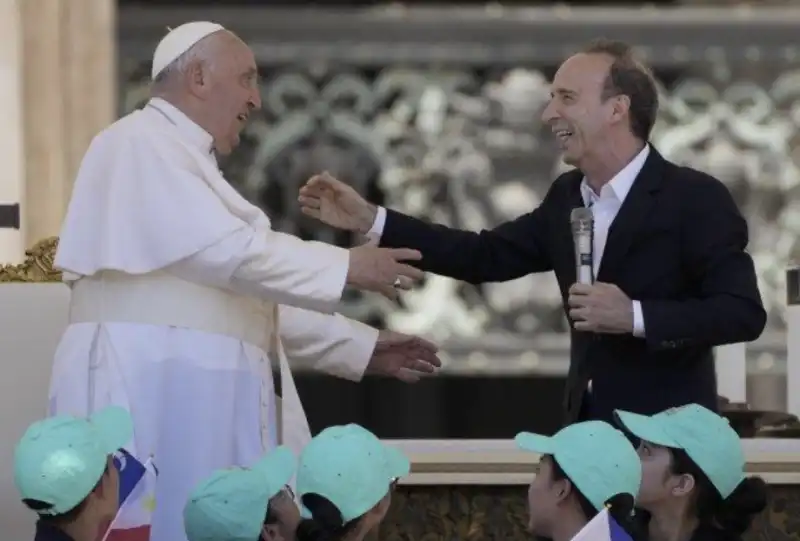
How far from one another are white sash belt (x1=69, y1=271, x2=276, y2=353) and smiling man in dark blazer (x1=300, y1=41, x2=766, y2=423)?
2.63 feet

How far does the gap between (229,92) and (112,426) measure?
3.40 ft

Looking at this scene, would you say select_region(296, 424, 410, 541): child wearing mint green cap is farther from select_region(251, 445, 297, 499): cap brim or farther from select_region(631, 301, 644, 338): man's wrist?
select_region(631, 301, 644, 338): man's wrist

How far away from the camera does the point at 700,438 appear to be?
4090 millimetres

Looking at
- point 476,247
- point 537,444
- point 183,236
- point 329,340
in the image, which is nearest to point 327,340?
point 329,340

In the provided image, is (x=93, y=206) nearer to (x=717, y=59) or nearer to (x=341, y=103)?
(x=341, y=103)

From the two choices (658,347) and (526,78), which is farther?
(526,78)

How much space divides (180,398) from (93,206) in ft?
1.67

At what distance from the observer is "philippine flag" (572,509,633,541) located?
3.67m

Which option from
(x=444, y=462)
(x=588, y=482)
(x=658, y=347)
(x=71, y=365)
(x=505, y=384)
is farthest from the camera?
(x=505, y=384)

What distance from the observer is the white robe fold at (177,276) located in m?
4.50

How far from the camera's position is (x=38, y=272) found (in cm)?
523

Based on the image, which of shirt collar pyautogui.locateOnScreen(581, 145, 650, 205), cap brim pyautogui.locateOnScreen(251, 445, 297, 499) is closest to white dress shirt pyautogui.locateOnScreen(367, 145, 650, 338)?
shirt collar pyautogui.locateOnScreen(581, 145, 650, 205)

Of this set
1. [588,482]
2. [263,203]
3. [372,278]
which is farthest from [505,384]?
[588,482]

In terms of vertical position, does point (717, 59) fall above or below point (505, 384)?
above
